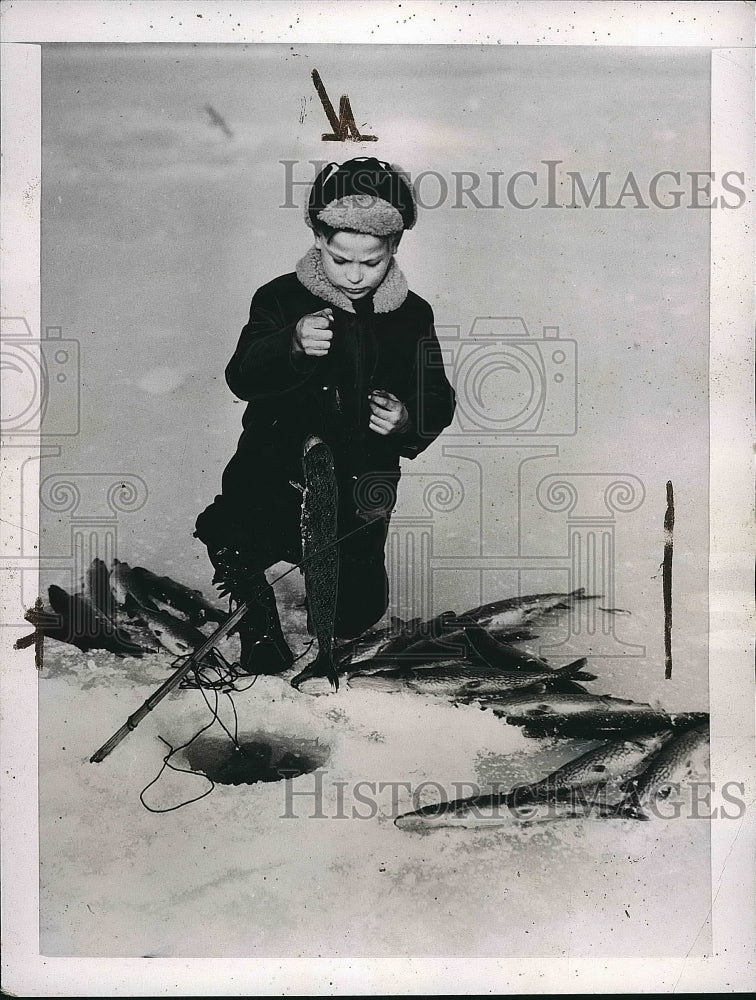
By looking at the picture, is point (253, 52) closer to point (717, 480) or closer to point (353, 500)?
point (353, 500)

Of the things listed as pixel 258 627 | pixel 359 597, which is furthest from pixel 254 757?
pixel 359 597

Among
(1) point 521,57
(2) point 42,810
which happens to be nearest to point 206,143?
(1) point 521,57

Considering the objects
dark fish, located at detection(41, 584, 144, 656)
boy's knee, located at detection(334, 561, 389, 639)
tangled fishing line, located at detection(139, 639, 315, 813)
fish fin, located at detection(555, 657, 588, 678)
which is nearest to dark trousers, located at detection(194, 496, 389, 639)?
boy's knee, located at detection(334, 561, 389, 639)

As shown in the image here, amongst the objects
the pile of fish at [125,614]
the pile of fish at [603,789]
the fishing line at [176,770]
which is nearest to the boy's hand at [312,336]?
the pile of fish at [125,614]

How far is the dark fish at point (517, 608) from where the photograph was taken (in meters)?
1.27

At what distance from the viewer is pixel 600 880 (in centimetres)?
126

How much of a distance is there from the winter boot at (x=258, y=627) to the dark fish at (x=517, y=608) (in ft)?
1.06

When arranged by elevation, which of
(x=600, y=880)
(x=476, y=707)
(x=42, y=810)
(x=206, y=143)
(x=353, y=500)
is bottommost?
(x=600, y=880)

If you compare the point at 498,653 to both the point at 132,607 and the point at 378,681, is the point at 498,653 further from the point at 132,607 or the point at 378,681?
the point at 132,607

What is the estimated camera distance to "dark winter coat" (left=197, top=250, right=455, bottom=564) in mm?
1260

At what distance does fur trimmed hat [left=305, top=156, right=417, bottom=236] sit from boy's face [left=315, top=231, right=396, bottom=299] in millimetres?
17

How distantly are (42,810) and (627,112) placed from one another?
5.22ft

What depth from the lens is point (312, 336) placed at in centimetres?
125

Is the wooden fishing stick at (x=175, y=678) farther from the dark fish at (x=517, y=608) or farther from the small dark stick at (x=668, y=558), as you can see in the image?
the small dark stick at (x=668, y=558)
